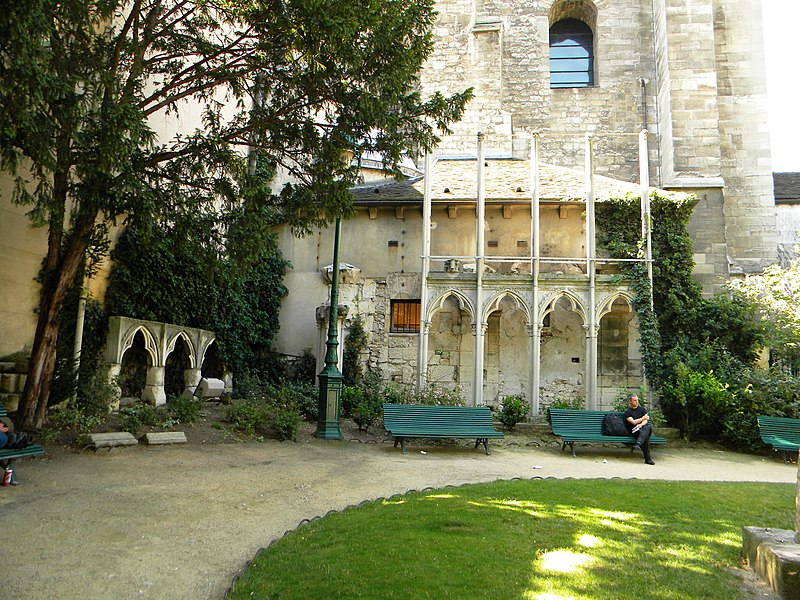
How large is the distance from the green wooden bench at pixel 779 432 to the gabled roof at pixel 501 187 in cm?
673

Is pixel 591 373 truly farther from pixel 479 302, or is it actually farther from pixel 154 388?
pixel 154 388

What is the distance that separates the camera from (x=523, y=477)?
27.4 feet

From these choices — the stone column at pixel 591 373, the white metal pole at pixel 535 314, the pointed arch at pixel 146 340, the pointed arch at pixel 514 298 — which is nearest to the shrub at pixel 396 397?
the pointed arch at pixel 514 298

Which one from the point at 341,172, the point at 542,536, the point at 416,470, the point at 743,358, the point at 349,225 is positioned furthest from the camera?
the point at 349,225

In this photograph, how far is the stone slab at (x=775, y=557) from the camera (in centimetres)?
352

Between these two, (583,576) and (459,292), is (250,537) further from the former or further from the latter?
(459,292)

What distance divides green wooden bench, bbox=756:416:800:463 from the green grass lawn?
17.4ft

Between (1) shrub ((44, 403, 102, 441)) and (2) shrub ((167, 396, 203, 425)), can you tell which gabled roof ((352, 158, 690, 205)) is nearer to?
(2) shrub ((167, 396, 203, 425))

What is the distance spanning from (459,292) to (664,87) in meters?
12.3

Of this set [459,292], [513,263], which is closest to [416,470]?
[459,292]

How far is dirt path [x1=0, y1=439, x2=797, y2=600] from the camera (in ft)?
13.5

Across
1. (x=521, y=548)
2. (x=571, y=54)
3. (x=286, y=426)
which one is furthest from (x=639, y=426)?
(x=571, y=54)

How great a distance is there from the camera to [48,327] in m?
8.74

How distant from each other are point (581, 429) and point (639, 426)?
1115mm
